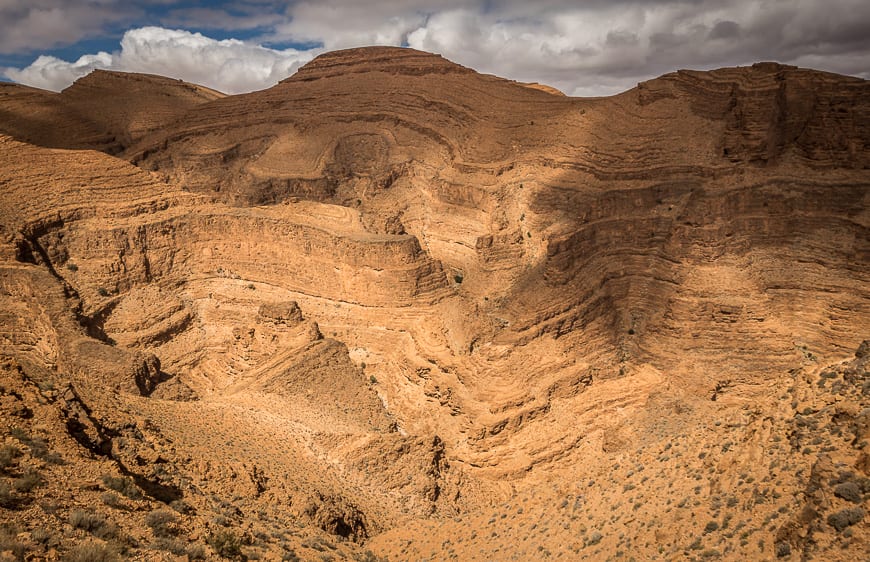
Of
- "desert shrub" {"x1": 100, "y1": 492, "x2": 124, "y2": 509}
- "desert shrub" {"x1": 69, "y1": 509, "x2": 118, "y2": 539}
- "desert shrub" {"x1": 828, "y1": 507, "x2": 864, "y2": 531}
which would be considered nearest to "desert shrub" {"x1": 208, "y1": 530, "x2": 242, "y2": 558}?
"desert shrub" {"x1": 100, "y1": 492, "x2": 124, "y2": 509}

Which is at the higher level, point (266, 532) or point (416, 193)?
point (416, 193)

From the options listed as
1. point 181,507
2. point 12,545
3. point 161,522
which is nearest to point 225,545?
point 161,522

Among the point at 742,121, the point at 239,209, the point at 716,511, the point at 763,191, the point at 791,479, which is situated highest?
the point at 742,121

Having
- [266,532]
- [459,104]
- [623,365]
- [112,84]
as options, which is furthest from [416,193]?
[112,84]

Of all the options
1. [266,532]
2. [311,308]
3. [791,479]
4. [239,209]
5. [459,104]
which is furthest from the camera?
[459,104]

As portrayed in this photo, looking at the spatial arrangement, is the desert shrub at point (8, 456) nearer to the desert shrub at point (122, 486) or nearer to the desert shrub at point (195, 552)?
the desert shrub at point (122, 486)

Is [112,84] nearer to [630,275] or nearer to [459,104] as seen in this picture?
[459,104]

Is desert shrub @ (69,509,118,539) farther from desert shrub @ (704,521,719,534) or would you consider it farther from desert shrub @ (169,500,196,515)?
desert shrub @ (704,521,719,534)
